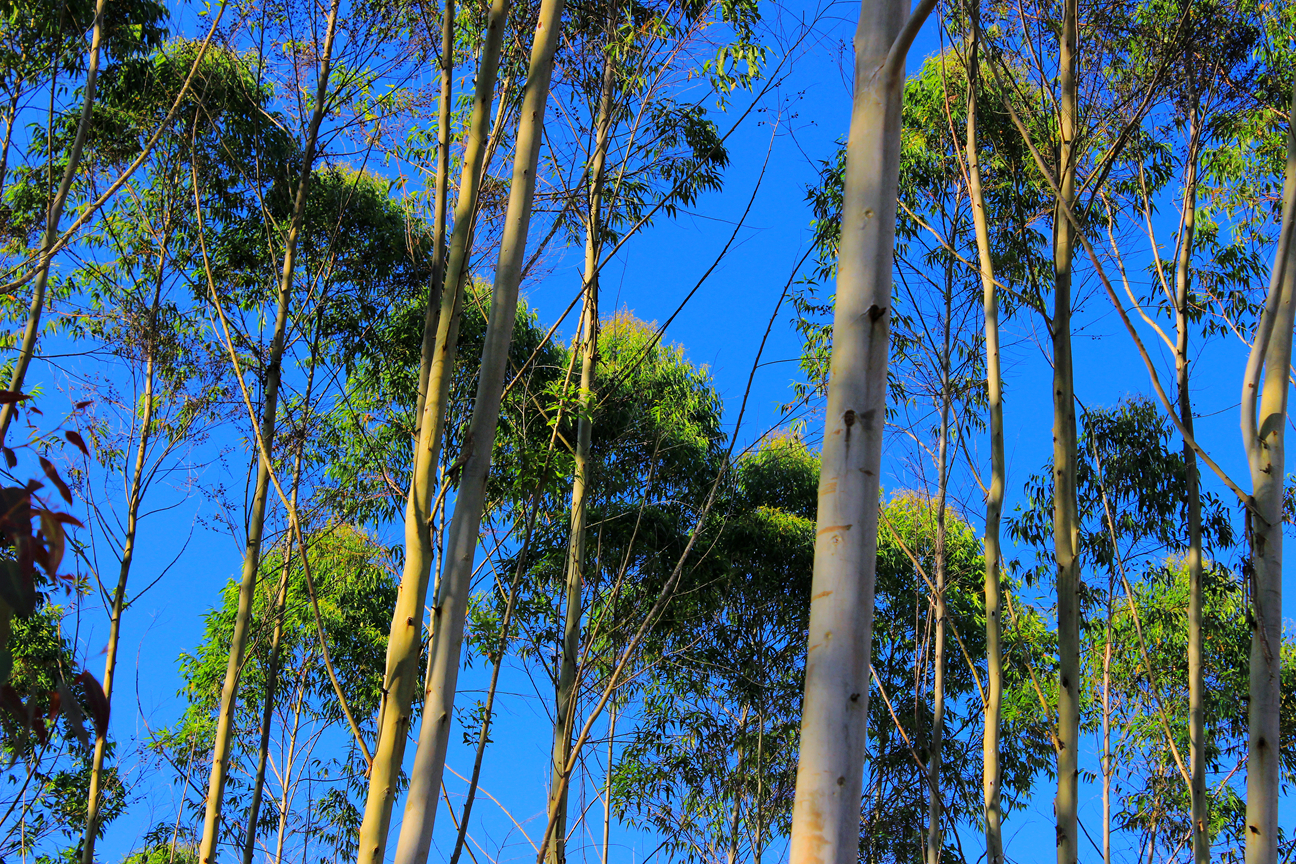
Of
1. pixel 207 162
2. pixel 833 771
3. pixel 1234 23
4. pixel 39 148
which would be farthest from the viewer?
pixel 207 162

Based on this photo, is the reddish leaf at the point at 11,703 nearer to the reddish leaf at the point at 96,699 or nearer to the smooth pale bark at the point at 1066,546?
the reddish leaf at the point at 96,699

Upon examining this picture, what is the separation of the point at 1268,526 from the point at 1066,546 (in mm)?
693

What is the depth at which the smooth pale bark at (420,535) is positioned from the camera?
179cm

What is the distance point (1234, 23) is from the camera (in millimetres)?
4488

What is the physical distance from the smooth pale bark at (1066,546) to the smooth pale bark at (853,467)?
A: 5.37 feet

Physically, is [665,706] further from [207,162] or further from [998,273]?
[207,162]

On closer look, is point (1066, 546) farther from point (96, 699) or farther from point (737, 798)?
point (737, 798)

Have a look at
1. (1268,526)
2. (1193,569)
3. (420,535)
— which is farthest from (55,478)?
(1193,569)

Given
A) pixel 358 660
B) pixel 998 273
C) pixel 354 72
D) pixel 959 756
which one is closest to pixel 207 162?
pixel 354 72

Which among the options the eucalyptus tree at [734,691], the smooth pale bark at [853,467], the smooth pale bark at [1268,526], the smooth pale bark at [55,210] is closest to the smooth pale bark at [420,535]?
the smooth pale bark at [853,467]

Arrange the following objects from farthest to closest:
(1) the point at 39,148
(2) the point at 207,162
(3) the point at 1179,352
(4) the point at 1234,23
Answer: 1. (2) the point at 207,162
2. (1) the point at 39,148
3. (4) the point at 1234,23
4. (3) the point at 1179,352

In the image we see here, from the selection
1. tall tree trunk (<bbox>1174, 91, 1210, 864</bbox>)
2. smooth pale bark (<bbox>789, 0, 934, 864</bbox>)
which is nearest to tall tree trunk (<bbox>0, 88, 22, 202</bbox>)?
smooth pale bark (<bbox>789, 0, 934, 864</bbox>)

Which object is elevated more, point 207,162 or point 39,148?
point 207,162

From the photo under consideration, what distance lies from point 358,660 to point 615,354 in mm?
3356
